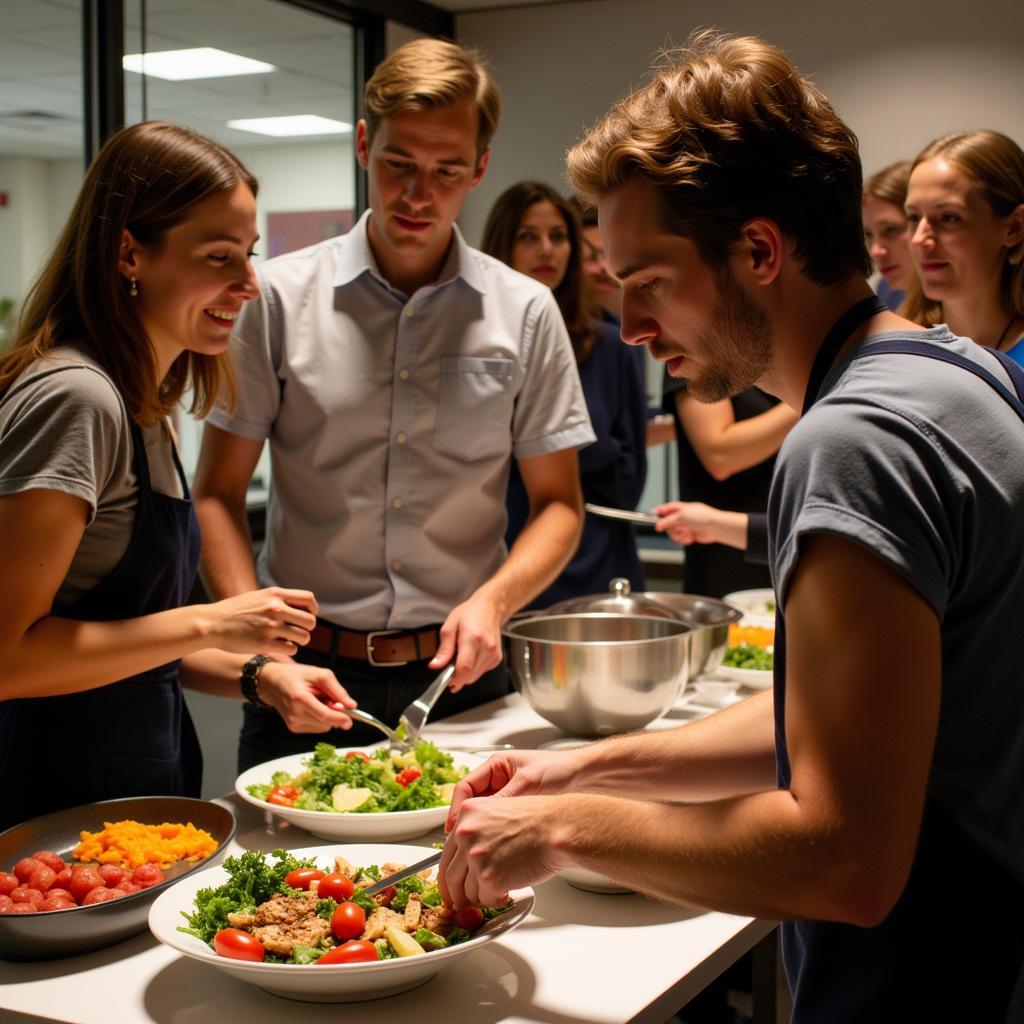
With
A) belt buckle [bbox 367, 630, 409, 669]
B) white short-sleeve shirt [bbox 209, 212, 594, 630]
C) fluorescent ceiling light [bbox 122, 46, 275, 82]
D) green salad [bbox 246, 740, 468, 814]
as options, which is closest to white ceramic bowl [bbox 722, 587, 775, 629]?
white short-sleeve shirt [bbox 209, 212, 594, 630]

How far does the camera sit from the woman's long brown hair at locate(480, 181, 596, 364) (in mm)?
3768

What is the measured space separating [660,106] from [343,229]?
15.8 feet

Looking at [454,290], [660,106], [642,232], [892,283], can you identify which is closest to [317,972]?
[642,232]

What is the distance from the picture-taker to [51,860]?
1488 millimetres

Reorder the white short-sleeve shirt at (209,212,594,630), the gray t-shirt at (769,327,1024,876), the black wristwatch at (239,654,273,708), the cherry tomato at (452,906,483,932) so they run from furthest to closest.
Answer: the white short-sleeve shirt at (209,212,594,630), the black wristwatch at (239,654,273,708), the cherry tomato at (452,906,483,932), the gray t-shirt at (769,327,1024,876)

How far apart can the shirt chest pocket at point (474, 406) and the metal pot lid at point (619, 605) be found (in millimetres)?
375

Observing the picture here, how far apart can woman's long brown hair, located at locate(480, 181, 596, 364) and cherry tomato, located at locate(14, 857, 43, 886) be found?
8.37ft

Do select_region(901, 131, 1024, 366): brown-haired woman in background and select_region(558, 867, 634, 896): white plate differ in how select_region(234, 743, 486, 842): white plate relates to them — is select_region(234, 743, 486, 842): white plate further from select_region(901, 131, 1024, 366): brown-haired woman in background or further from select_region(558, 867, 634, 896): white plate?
select_region(901, 131, 1024, 366): brown-haired woman in background

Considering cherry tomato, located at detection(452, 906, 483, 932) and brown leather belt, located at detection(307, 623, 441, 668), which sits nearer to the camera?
cherry tomato, located at detection(452, 906, 483, 932)

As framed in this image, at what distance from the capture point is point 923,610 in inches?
39.5

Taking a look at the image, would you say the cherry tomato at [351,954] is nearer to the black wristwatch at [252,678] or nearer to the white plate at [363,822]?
the white plate at [363,822]

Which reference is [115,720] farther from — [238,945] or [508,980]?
[508,980]

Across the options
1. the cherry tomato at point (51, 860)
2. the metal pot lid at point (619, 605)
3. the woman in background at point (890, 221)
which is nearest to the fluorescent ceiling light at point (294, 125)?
the woman in background at point (890, 221)

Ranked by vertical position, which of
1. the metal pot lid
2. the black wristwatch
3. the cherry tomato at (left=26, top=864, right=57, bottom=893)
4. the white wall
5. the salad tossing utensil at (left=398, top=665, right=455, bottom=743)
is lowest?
the cherry tomato at (left=26, top=864, right=57, bottom=893)
